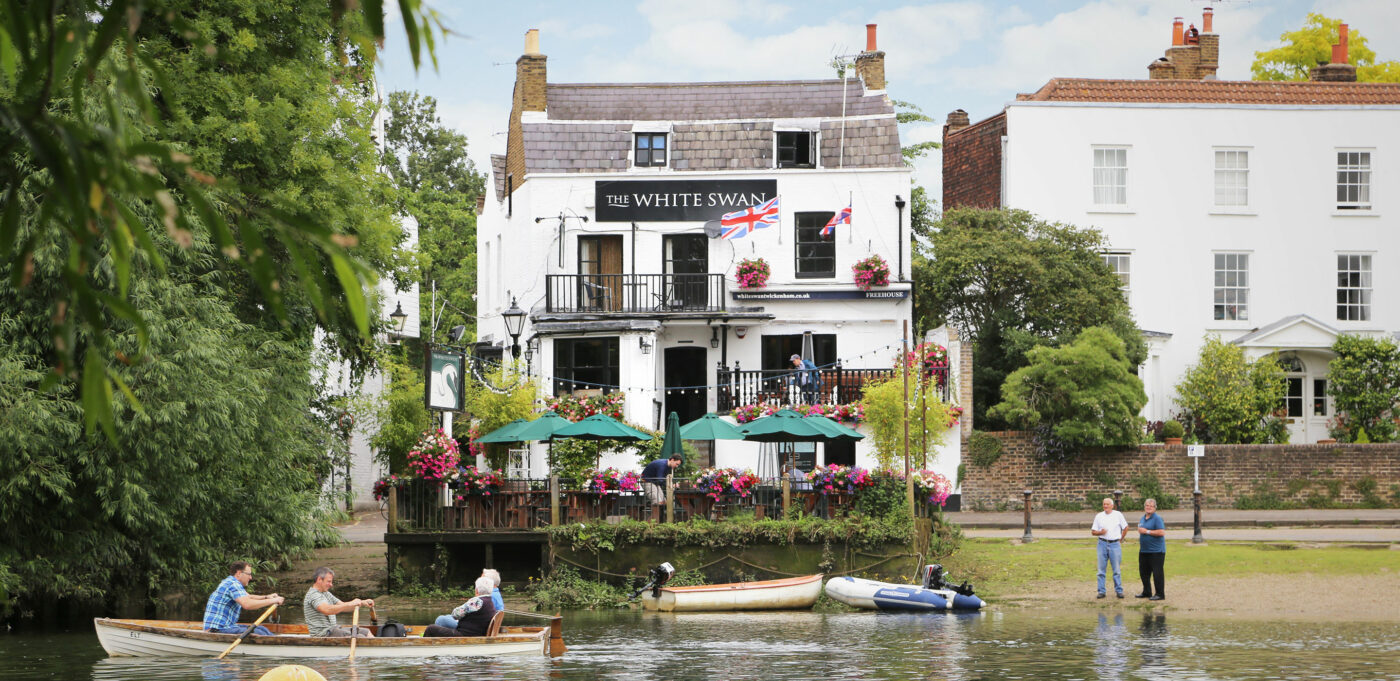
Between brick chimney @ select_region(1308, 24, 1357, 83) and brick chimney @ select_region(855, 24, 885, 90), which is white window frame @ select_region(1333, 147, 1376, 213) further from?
brick chimney @ select_region(855, 24, 885, 90)

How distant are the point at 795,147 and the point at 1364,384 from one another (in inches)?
633

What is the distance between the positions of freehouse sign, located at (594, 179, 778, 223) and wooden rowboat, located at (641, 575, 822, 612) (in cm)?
1554

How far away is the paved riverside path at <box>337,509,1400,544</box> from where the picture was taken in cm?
3105

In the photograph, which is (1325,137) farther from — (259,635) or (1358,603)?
(259,635)

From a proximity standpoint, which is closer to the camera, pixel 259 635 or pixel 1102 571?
pixel 259 635

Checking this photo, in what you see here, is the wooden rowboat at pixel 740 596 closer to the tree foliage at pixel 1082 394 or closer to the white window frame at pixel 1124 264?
the tree foliage at pixel 1082 394

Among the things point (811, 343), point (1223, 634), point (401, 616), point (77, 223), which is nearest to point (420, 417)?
point (811, 343)

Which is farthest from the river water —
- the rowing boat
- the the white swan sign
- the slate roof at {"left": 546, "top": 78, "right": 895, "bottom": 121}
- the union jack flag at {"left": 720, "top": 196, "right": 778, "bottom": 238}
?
the slate roof at {"left": 546, "top": 78, "right": 895, "bottom": 121}

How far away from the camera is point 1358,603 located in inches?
922

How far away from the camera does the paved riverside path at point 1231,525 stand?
31.0 metres

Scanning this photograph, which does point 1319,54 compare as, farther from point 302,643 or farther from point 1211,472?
point 302,643

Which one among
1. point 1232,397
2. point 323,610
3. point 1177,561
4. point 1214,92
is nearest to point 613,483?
point 323,610

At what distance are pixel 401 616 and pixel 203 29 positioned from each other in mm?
9467

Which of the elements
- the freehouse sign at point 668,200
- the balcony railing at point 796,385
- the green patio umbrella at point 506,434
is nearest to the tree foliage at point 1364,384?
the balcony railing at point 796,385
